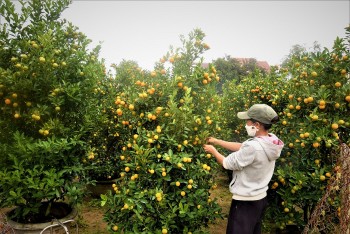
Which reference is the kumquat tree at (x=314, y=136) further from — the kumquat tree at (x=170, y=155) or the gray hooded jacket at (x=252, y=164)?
the kumquat tree at (x=170, y=155)

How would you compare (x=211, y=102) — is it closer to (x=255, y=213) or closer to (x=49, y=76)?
(x=255, y=213)

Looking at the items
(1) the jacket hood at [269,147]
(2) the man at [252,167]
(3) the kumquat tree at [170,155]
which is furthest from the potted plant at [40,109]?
(1) the jacket hood at [269,147]

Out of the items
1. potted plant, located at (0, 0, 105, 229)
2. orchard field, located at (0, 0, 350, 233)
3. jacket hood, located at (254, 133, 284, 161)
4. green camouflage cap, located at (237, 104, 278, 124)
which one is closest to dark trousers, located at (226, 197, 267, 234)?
orchard field, located at (0, 0, 350, 233)

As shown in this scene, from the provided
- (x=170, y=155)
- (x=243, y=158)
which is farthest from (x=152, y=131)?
(x=243, y=158)

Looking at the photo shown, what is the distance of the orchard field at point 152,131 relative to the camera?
3.22 meters

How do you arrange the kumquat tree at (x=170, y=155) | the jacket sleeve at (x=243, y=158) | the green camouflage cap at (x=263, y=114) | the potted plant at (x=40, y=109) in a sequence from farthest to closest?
the potted plant at (x=40, y=109), the kumquat tree at (x=170, y=155), the green camouflage cap at (x=263, y=114), the jacket sleeve at (x=243, y=158)

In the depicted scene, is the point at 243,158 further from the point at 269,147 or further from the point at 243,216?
the point at 243,216

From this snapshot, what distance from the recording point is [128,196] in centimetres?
323

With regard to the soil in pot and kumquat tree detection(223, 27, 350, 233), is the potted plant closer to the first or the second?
the soil in pot

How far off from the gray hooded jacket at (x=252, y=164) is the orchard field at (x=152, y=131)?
1.57 ft

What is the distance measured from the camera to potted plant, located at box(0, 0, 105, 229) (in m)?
3.44

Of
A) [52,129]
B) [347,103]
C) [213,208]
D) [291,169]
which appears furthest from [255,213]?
[52,129]

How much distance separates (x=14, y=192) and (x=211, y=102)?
284 centimetres

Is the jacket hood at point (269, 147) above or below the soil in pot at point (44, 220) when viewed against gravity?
above
